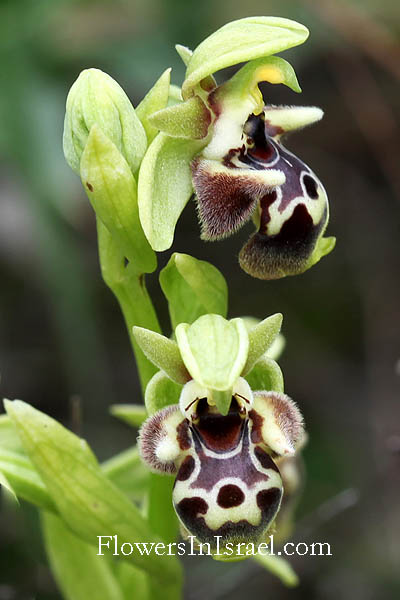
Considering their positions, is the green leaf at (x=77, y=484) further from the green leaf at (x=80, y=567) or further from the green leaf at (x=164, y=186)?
the green leaf at (x=164, y=186)

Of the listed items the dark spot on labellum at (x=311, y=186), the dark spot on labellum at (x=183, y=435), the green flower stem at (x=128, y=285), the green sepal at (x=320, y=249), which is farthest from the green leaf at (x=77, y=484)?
the dark spot on labellum at (x=311, y=186)

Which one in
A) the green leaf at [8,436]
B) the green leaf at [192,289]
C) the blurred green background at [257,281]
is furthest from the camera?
the blurred green background at [257,281]

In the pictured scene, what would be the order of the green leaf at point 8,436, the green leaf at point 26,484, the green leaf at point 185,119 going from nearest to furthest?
the green leaf at point 185,119
the green leaf at point 26,484
the green leaf at point 8,436

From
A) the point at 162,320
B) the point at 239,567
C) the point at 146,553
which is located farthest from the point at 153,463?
the point at 162,320

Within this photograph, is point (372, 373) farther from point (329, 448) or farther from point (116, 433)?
point (116, 433)

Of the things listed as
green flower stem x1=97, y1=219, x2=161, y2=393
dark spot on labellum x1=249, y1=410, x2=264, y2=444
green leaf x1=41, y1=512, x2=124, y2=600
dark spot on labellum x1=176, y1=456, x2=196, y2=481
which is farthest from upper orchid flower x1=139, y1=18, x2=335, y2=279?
green leaf x1=41, y1=512, x2=124, y2=600

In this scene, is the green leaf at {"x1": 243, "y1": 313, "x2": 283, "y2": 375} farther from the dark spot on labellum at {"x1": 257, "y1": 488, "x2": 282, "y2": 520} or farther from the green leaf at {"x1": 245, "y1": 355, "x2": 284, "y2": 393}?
the dark spot on labellum at {"x1": 257, "y1": 488, "x2": 282, "y2": 520}
